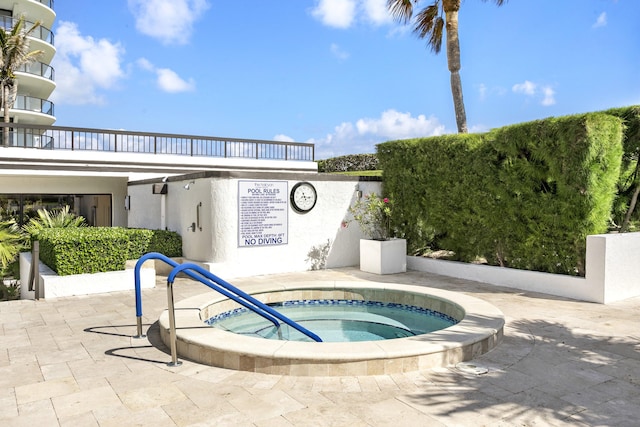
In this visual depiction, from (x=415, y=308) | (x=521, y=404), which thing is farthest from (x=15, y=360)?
(x=415, y=308)

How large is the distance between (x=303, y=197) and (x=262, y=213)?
1.17 metres

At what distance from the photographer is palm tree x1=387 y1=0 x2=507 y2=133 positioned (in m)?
14.8

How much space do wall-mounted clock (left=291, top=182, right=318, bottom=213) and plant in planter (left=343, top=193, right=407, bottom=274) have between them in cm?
125

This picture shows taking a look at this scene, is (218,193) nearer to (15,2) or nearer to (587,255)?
(587,255)

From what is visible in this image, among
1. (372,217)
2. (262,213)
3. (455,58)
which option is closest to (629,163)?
(372,217)

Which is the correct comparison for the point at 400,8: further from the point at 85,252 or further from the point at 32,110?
the point at 32,110

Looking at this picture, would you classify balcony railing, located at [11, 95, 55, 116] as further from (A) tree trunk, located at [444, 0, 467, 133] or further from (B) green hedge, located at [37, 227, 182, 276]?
(A) tree trunk, located at [444, 0, 467, 133]

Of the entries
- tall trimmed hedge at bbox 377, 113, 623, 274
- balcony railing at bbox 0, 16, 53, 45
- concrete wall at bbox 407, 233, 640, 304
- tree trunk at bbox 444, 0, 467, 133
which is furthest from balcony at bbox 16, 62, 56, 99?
concrete wall at bbox 407, 233, 640, 304

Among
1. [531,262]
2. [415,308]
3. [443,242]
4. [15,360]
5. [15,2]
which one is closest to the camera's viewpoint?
[15,360]

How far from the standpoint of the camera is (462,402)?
3.89m

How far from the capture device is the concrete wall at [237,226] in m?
10.2

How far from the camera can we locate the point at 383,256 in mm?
10938

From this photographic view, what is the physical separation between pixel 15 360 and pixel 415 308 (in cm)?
580

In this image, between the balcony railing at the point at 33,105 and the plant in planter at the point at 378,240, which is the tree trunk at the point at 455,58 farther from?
the balcony railing at the point at 33,105
